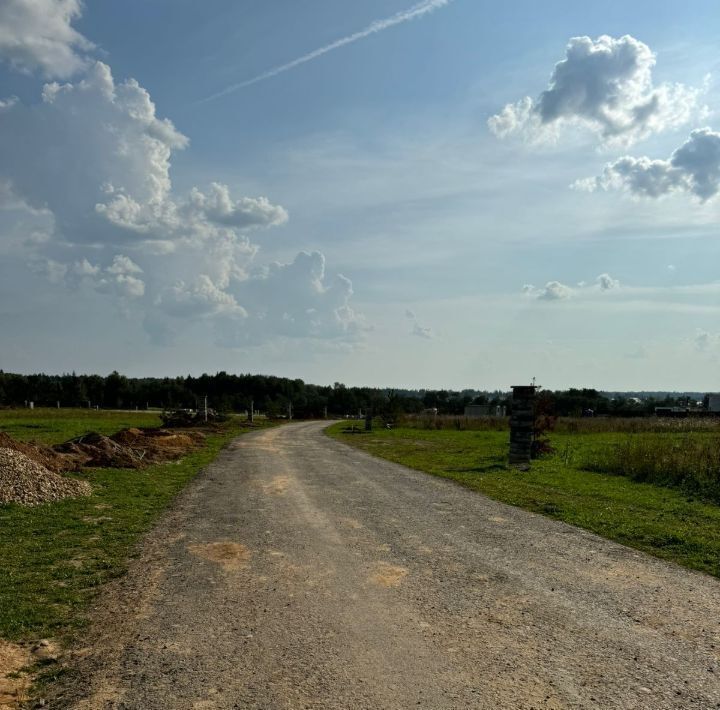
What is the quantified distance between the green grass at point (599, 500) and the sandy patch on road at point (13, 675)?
779 centimetres

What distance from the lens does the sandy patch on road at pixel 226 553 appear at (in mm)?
8127

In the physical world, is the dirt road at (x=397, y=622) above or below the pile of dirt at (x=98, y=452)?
below

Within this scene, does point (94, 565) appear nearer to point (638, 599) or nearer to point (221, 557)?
point (221, 557)

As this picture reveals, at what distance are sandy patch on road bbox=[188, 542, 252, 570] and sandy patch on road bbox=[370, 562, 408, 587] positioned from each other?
1.71 meters

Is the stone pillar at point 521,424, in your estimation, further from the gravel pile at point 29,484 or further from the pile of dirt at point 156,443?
the gravel pile at point 29,484

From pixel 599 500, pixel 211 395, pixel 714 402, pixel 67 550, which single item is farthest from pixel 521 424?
pixel 211 395

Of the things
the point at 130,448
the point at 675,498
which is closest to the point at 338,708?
the point at 675,498

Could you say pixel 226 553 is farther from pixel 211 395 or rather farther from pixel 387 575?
pixel 211 395

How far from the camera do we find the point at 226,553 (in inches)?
341

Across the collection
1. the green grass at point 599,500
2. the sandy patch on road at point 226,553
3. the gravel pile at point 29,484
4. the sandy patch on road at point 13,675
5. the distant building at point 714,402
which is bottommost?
the sandy patch on road at point 13,675

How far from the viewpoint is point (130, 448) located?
890 inches

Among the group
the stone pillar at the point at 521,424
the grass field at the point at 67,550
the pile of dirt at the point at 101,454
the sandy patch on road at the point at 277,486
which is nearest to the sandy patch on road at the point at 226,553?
the grass field at the point at 67,550

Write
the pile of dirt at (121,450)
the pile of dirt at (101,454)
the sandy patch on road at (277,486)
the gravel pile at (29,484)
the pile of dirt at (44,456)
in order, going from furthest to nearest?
the pile of dirt at (121,450)
the pile of dirt at (101,454)
the pile of dirt at (44,456)
the sandy patch on road at (277,486)
the gravel pile at (29,484)

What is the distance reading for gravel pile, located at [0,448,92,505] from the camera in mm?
12477
